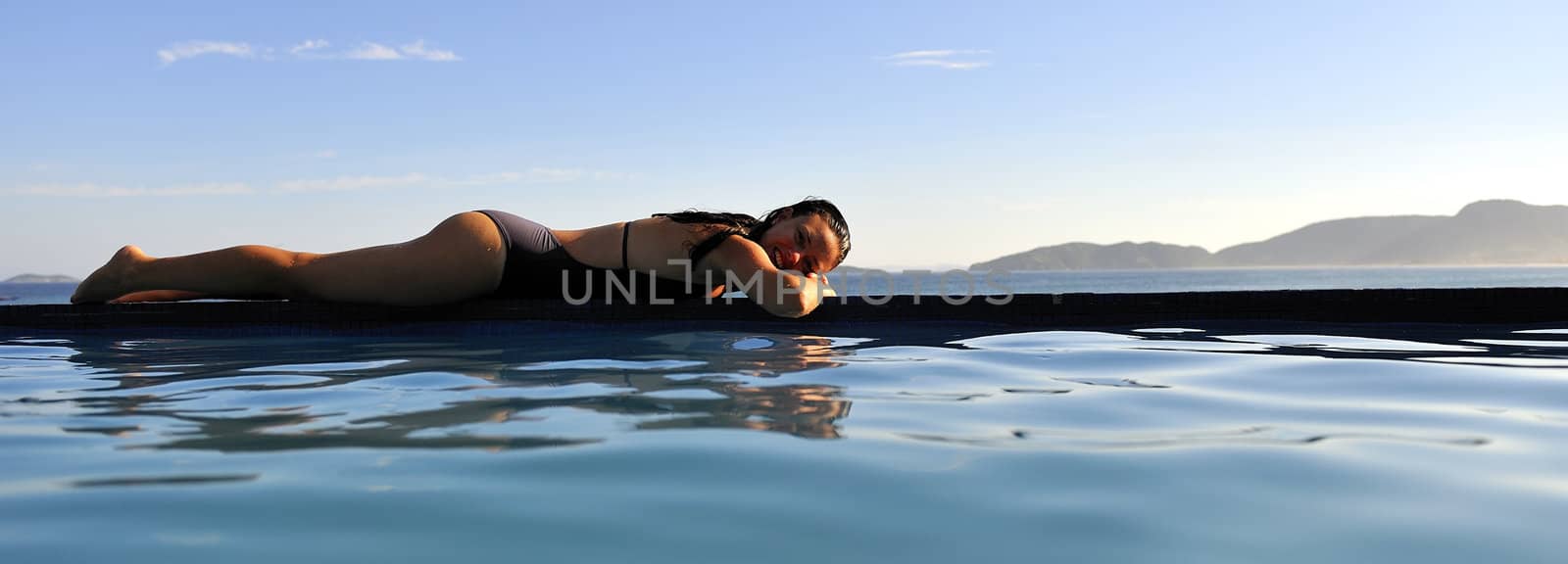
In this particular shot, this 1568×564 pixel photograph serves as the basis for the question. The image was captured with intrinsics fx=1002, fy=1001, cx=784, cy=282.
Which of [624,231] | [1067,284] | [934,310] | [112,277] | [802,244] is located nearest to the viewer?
[802,244]

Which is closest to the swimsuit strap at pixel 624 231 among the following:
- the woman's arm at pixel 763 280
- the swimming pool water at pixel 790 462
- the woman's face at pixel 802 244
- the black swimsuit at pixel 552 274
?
the black swimsuit at pixel 552 274

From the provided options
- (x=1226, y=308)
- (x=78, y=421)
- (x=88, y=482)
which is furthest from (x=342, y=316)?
(x=1226, y=308)

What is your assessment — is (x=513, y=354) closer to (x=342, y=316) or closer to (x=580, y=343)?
(x=580, y=343)

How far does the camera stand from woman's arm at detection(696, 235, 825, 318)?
3891mm

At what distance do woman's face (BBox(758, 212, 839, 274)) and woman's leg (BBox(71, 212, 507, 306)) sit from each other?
130cm

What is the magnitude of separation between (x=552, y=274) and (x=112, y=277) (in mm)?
2174

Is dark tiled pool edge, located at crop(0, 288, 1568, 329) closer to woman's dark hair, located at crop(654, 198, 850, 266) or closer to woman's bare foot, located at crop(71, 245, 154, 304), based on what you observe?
woman's bare foot, located at crop(71, 245, 154, 304)

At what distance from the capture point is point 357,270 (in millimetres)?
4598

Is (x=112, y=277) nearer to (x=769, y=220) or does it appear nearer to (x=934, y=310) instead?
(x=769, y=220)

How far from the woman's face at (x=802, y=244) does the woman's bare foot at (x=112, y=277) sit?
3072 millimetres

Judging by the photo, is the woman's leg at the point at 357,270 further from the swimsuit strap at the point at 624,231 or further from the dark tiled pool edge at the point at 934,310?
the swimsuit strap at the point at 624,231

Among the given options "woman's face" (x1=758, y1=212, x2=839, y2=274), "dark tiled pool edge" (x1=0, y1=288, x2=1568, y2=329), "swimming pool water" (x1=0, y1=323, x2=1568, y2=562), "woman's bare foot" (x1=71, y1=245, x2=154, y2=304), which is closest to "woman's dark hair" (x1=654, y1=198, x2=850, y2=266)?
"woman's face" (x1=758, y1=212, x2=839, y2=274)

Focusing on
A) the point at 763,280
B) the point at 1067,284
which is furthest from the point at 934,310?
the point at 1067,284

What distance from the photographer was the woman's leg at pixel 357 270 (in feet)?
14.7
